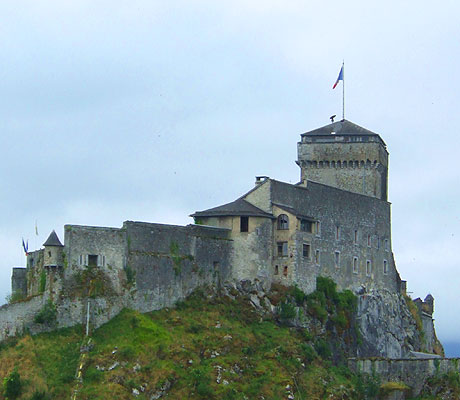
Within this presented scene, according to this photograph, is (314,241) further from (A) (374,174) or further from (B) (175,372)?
(B) (175,372)

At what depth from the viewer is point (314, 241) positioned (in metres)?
85.2

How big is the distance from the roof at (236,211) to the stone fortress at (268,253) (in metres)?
0.07

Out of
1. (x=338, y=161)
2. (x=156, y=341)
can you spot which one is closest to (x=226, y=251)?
(x=156, y=341)

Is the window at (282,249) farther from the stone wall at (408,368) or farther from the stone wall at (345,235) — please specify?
the stone wall at (408,368)

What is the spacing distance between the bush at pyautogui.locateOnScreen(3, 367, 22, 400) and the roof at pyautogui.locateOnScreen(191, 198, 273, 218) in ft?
68.6

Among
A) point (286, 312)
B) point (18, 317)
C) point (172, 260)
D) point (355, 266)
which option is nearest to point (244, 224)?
point (286, 312)

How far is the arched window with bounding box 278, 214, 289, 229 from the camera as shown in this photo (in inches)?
3270

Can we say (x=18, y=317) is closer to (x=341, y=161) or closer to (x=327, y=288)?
(x=327, y=288)

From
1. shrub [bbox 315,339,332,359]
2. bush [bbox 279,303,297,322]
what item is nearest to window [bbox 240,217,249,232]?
bush [bbox 279,303,297,322]

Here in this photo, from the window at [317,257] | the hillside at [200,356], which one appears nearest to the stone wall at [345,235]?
the window at [317,257]

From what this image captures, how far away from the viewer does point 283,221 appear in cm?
8319

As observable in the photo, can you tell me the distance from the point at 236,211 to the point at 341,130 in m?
17.1

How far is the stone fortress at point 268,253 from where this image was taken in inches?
2872

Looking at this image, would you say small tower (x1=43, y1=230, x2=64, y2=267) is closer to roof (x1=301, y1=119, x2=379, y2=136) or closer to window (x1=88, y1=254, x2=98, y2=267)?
window (x1=88, y1=254, x2=98, y2=267)
